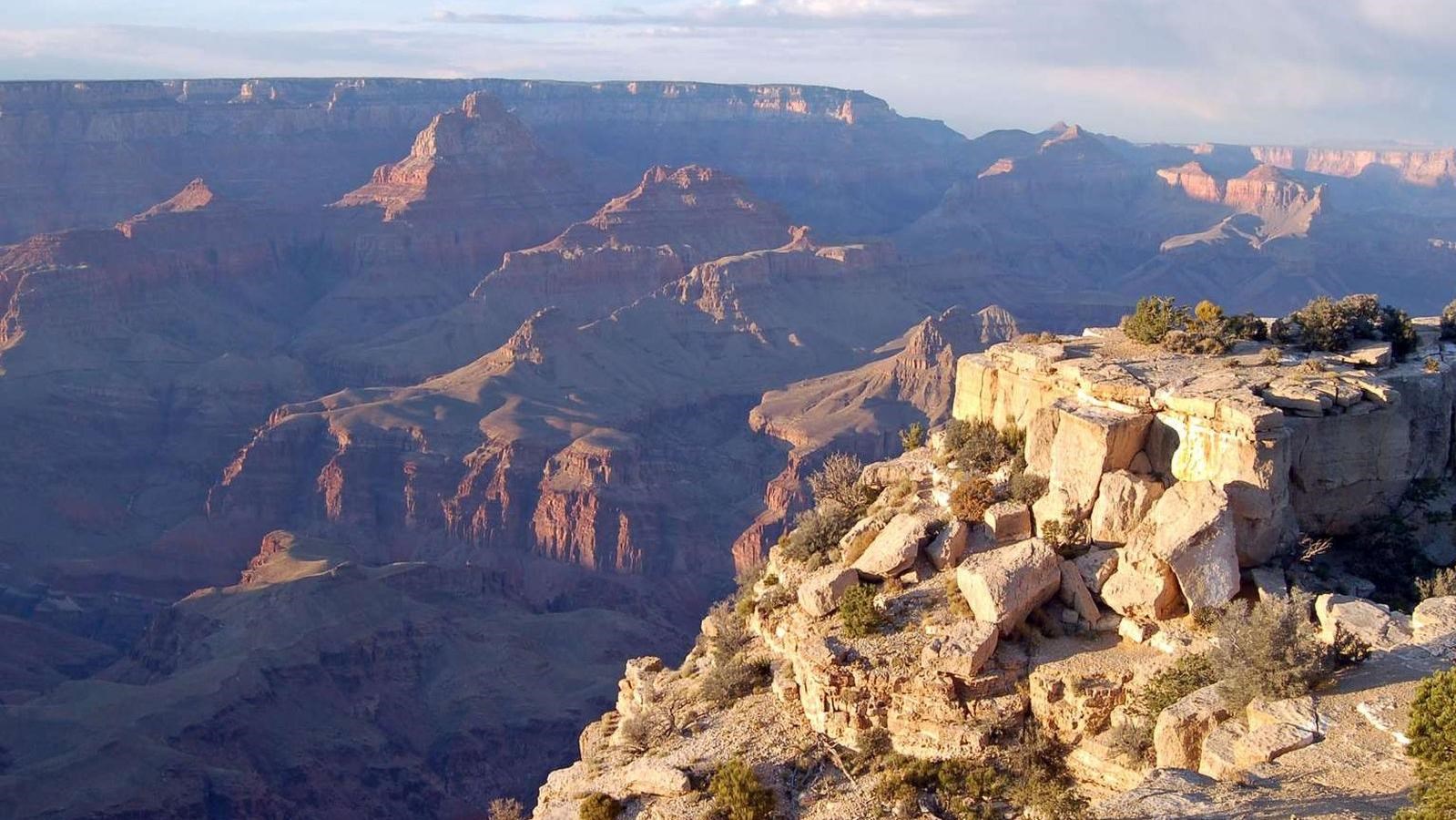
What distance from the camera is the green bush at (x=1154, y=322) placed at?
2353 cm

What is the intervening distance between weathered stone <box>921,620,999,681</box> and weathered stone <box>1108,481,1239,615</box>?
7.19ft

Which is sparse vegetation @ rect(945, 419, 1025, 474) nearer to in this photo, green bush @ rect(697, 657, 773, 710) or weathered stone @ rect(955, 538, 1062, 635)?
weathered stone @ rect(955, 538, 1062, 635)

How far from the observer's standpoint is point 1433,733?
47.8ft

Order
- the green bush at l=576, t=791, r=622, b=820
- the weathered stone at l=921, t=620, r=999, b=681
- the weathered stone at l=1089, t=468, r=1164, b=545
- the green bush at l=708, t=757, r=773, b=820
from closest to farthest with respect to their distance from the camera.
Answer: the green bush at l=708, t=757, r=773, b=820 < the weathered stone at l=921, t=620, r=999, b=681 < the green bush at l=576, t=791, r=622, b=820 < the weathered stone at l=1089, t=468, r=1164, b=545

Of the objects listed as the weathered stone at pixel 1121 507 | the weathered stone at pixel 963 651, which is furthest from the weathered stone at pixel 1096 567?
the weathered stone at pixel 963 651

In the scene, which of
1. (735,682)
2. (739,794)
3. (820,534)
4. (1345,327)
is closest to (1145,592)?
(739,794)

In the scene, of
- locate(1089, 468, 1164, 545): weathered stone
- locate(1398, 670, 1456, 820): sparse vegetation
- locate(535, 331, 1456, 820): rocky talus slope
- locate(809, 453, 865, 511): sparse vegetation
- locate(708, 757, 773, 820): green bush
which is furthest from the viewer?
locate(809, 453, 865, 511): sparse vegetation

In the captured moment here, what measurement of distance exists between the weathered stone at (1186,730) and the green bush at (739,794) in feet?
15.6

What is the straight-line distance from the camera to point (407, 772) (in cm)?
5216

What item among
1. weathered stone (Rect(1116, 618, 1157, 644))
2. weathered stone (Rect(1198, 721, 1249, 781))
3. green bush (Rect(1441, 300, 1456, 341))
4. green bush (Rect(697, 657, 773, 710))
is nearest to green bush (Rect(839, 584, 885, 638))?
green bush (Rect(697, 657, 773, 710))

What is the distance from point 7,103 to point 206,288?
4442cm

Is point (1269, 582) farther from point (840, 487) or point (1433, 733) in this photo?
point (840, 487)

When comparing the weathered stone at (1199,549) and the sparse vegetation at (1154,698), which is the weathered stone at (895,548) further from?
the sparse vegetation at (1154,698)

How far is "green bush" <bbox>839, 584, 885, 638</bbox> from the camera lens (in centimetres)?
1888
